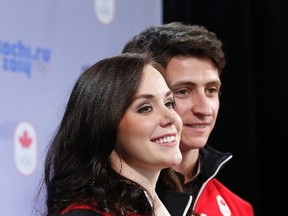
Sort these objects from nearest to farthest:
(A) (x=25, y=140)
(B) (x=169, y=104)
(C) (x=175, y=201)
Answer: (B) (x=169, y=104) < (C) (x=175, y=201) < (A) (x=25, y=140)

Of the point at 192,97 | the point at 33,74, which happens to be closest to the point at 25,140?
the point at 33,74

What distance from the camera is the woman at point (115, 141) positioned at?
1782mm

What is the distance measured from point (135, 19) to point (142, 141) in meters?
1.50

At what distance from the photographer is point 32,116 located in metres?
2.65

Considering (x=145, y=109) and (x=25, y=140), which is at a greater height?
(x=145, y=109)

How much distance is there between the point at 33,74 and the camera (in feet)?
8.73

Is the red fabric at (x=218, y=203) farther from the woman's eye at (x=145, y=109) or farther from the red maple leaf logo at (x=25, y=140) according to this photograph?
the red maple leaf logo at (x=25, y=140)

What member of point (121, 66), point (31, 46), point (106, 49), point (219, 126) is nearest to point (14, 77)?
point (31, 46)

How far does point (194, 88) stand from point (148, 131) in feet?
1.76

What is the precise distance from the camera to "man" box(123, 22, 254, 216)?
2328 mm

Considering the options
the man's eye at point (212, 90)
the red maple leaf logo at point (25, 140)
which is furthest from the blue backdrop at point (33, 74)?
the man's eye at point (212, 90)

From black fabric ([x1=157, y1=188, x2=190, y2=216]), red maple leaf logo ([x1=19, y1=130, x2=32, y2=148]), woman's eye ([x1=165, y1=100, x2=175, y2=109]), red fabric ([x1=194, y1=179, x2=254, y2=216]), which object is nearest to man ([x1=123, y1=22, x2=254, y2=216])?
red fabric ([x1=194, y1=179, x2=254, y2=216])

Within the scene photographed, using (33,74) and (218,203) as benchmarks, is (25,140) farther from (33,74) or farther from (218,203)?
(218,203)

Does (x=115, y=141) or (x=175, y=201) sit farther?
(x=175, y=201)
